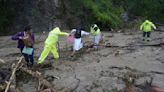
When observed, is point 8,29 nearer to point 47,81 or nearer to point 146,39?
point 146,39

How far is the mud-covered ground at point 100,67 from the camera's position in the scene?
14859 mm

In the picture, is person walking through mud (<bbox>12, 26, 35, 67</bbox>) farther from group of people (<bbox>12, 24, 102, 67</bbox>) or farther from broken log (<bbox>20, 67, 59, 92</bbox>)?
broken log (<bbox>20, 67, 59, 92</bbox>)

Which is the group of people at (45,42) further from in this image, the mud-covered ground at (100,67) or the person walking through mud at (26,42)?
the mud-covered ground at (100,67)

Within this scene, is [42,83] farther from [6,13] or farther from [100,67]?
[6,13]

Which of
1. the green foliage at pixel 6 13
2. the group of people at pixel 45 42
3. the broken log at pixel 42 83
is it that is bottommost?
the broken log at pixel 42 83

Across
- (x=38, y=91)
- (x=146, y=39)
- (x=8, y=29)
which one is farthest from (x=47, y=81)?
(x=8, y=29)

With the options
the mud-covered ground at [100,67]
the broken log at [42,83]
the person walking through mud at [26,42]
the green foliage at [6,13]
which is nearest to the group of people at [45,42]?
the person walking through mud at [26,42]

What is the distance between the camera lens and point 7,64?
16891 mm

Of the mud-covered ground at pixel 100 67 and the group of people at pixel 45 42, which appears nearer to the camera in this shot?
the mud-covered ground at pixel 100 67

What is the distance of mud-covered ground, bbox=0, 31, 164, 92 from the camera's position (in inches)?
Result: 585

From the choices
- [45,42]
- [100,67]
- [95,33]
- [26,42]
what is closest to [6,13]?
[95,33]

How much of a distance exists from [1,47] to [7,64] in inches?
306

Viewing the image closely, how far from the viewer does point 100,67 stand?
699 inches

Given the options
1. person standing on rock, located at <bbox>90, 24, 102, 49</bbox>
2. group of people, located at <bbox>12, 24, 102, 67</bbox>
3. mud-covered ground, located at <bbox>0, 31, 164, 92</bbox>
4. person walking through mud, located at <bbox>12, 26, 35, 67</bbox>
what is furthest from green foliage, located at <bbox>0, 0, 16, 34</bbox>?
person walking through mud, located at <bbox>12, 26, 35, 67</bbox>
